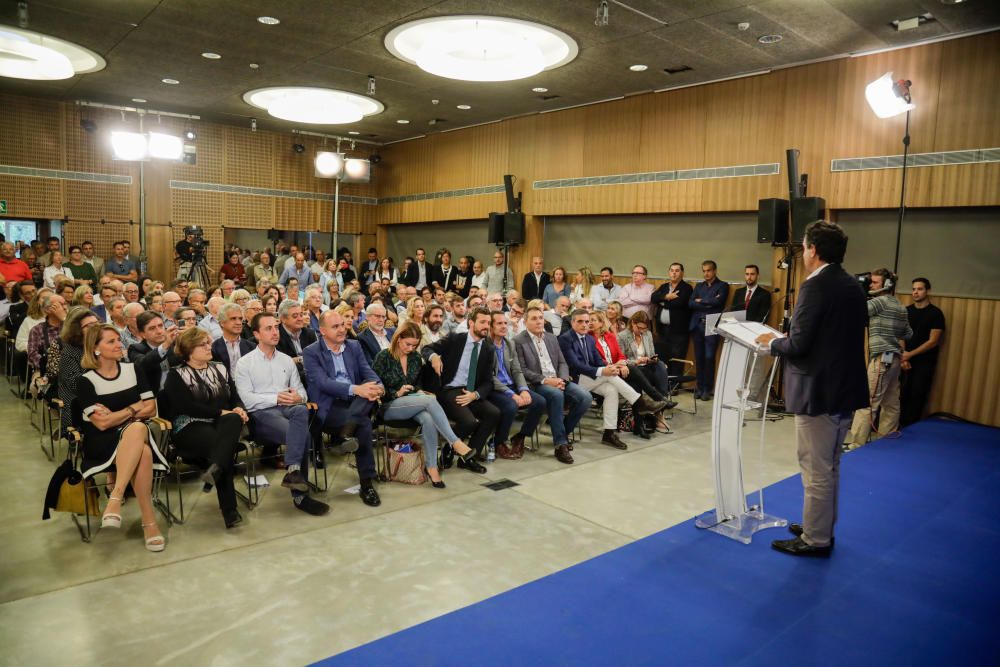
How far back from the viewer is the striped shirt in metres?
6.46

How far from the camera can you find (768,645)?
2.87 meters

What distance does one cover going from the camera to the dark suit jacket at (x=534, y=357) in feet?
19.6

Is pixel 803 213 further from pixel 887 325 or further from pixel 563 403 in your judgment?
pixel 563 403

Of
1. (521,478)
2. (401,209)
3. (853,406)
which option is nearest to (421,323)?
(521,478)

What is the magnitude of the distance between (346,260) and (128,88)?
463cm

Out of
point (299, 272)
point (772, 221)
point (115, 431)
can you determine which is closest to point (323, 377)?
point (115, 431)

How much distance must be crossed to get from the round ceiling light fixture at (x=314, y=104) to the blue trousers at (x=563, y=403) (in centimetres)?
671

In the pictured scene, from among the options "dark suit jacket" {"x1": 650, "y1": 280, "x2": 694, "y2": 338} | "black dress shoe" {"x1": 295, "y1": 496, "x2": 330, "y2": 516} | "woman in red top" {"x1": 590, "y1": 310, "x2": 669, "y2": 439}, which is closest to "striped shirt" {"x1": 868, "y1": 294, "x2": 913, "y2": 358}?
"woman in red top" {"x1": 590, "y1": 310, "x2": 669, "y2": 439}

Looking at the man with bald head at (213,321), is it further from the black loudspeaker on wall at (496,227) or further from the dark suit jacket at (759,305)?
the dark suit jacket at (759,305)

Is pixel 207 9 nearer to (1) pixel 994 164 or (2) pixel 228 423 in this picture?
(2) pixel 228 423

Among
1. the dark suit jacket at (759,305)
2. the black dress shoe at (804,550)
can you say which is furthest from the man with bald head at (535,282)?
the black dress shoe at (804,550)

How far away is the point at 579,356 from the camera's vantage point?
646 cm

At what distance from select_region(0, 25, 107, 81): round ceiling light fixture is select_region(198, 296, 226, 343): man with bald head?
4.50 meters

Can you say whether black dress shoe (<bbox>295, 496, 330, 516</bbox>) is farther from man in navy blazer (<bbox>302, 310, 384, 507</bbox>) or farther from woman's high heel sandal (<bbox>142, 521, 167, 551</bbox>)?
woman's high heel sandal (<bbox>142, 521, 167, 551</bbox>)
